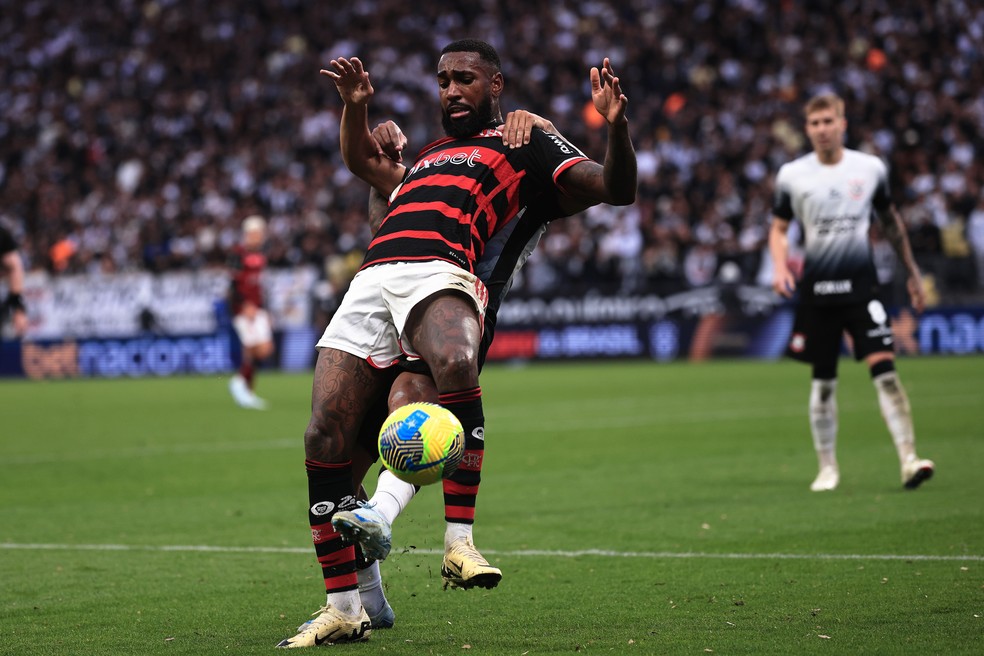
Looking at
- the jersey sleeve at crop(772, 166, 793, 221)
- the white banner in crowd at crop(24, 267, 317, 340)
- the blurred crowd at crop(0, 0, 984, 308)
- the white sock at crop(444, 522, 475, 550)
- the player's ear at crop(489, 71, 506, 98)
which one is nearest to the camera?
the white sock at crop(444, 522, 475, 550)

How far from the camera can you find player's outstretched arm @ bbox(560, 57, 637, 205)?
5012 mm

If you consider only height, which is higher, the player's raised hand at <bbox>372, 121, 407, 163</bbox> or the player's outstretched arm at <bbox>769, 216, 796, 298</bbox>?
the player's raised hand at <bbox>372, 121, 407, 163</bbox>

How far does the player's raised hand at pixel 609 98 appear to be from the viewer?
5008mm

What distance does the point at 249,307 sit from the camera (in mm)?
19328

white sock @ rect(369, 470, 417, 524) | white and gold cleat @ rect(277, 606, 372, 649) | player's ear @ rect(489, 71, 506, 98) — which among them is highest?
player's ear @ rect(489, 71, 506, 98)

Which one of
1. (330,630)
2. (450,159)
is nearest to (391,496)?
(330,630)

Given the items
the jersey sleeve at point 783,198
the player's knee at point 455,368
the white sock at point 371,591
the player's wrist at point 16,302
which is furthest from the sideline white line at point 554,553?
the player's wrist at point 16,302

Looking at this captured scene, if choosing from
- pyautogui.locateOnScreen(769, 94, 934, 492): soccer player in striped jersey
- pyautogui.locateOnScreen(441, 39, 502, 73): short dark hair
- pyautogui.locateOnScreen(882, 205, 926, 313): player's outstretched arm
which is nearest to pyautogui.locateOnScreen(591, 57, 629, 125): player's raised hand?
pyautogui.locateOnScreen(441, 39, 502, 73): short dark hair

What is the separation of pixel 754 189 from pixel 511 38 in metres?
8.68

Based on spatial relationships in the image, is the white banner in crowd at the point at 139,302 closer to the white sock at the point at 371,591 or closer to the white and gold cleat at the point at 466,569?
the white sock at the point at 371,591

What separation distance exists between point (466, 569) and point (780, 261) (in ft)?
17.8

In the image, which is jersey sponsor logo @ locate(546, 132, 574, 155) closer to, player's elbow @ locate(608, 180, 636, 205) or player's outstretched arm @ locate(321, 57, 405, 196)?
player's elbow @ locate(608, 180, 636, 205)

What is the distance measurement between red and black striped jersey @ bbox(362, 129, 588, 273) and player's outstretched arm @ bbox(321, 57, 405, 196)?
0.41 meters

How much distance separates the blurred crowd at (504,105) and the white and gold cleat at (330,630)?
1966 cm
